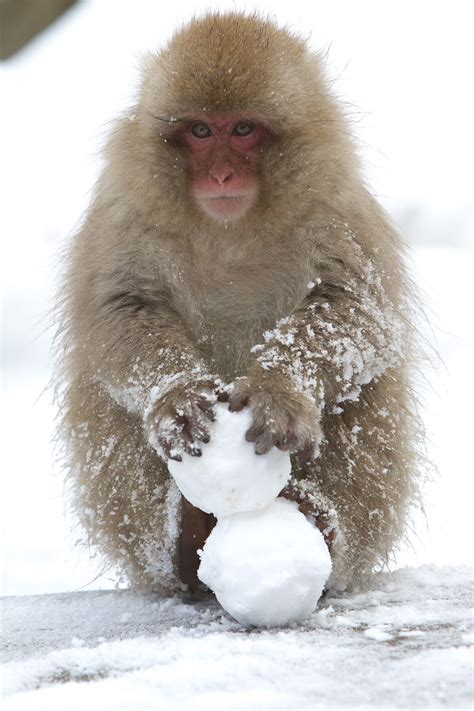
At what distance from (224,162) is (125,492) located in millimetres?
Answer: 1090

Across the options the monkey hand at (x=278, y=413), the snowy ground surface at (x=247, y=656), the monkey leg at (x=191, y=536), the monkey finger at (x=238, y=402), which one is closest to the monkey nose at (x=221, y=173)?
the monkey hand at (x=278, y=413)

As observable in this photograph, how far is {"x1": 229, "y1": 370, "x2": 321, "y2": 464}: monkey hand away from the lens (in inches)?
111

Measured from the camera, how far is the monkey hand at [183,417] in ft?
9.39

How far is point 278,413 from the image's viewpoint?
288 cm

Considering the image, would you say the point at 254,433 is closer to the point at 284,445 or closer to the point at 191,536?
the point at 284,445

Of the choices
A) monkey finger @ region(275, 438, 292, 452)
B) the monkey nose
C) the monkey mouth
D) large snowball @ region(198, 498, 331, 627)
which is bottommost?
large snowball @ region(198, 498, 331, 627)

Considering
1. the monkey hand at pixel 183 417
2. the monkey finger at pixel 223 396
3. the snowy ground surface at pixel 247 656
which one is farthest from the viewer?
the monkey finger at pixel 223 396

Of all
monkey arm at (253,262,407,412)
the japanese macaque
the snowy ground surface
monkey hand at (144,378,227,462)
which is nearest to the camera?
the snowy ground surface

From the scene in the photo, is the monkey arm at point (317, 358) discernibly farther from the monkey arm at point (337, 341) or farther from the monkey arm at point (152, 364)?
the monkey arm at point (152, 364)

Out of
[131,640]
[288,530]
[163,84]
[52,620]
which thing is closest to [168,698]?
[131,640]

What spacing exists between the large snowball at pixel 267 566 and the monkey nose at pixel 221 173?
1.06m

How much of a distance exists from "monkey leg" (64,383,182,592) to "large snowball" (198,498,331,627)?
47 centimetres

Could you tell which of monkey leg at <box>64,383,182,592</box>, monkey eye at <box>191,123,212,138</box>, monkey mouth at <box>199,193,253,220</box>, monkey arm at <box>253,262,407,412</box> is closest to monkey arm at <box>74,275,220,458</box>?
monkey leg at <box>64,383,182,592</box>

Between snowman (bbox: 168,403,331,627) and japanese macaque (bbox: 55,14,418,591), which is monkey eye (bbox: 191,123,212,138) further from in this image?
snowman (bbox: 168,403,331,627)
